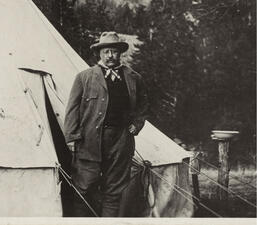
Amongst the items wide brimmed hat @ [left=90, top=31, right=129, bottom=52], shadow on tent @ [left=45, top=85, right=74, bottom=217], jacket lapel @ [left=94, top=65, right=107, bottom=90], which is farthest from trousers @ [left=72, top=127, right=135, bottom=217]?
wide brimmed hat @ [left=90, top=31, right=129, bottom=52]

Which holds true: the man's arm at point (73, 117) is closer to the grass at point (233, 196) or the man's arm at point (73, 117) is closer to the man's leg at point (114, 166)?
the man's leg at point (114, 166)

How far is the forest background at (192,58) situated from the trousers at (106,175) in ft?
4.70

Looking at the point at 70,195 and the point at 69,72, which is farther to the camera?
the point at 69,72

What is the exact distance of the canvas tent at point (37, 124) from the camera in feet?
11.8

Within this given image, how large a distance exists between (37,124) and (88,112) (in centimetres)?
41

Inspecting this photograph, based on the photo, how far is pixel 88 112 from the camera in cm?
379

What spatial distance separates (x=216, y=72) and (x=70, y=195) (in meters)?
2.34

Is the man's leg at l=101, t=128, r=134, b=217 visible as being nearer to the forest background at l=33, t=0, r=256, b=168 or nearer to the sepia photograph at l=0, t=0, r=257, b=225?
the sepia photograph at l=0, t=0, r=257, b=225

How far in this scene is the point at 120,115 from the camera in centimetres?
381

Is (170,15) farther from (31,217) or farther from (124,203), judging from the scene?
(31,217)

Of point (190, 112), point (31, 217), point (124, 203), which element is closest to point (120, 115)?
point (124, 203)

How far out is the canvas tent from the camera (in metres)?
3.59

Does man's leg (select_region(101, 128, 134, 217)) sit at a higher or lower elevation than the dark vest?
lower

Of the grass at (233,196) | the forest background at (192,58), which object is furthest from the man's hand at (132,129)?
the forest background at (192,58)
